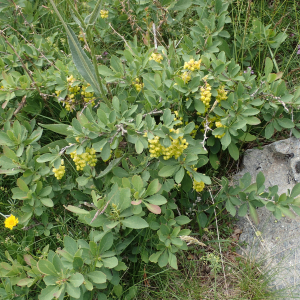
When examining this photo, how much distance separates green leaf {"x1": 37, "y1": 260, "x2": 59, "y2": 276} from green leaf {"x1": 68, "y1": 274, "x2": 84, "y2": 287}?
0.07 metres

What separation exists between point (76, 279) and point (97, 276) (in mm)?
110

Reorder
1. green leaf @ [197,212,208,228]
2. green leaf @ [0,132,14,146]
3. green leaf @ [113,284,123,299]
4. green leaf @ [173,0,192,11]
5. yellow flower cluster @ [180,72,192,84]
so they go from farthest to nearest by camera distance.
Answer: green leaf @ [173,0,192,11] → green leaf @ [197,212,208,228] → green leaf @ [0,132,14,146] → yellow flower cluster @ [180,72,192,84] → green leaf @ [113,284,123,299]

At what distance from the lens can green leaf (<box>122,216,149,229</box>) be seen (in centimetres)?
148

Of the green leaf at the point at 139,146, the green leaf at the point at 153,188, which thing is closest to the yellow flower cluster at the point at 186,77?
the green leaf at the point at 139,146

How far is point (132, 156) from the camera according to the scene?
191 centimetres

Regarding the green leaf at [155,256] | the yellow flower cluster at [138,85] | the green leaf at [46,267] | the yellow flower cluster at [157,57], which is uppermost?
the yellow flower cluster at [157,57]

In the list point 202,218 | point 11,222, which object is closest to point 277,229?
point 202,218

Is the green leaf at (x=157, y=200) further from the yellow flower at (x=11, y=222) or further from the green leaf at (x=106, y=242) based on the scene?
the yellow flower at (x=11, y=222)

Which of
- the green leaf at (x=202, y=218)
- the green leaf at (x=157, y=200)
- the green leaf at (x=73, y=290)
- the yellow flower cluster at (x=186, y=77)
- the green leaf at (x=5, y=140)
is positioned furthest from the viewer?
the green leaf at (x=202, y=218)

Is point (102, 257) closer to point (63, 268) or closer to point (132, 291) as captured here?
point (63, 268)

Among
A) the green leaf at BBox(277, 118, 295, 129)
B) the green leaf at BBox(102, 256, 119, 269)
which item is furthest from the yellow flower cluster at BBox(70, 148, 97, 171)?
the green leaf at BBox(277, 118, 295, 129)

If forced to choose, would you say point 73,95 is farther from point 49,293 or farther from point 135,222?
point 49,293

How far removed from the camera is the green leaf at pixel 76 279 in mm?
1349

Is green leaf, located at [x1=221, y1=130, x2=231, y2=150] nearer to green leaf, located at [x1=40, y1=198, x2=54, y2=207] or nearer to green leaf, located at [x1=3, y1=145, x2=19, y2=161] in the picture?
green leaf, located at [x1=40, y1=198, x2=54, y2=207]
